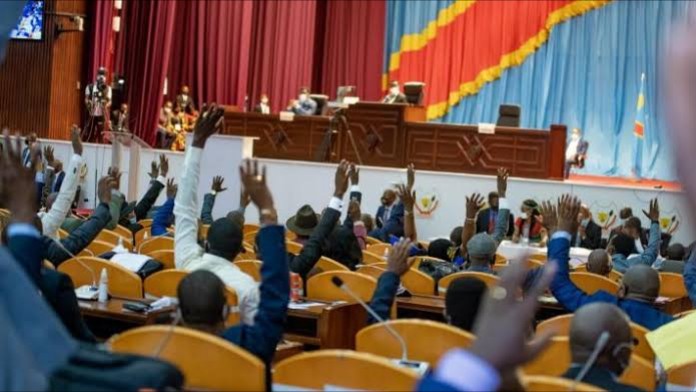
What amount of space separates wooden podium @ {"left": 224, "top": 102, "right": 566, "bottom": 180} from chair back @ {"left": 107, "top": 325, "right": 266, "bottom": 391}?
36.5 ft

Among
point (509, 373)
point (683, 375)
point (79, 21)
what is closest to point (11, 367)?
point (509, 373)

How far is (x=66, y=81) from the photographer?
18.1m

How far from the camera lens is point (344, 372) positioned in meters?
2.65

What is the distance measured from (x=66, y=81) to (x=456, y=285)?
51.8 feet

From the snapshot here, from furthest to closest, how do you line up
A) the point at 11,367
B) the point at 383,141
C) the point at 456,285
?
the point at 383,141 → the point at 456,285 → the point at 11,367

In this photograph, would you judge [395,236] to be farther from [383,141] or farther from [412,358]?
[412,358]

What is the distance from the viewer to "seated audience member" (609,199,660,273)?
23.3ft

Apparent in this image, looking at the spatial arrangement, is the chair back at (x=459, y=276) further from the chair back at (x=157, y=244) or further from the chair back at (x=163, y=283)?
the chair back at (x=157, y=244)

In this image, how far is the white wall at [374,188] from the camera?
41.1 feet

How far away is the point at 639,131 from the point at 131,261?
13.7m

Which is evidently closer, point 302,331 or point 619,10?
point 302,331

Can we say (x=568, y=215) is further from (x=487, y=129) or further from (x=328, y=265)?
(x=487, y=129)

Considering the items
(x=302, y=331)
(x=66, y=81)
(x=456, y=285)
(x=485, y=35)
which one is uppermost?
(x=485, y=35)

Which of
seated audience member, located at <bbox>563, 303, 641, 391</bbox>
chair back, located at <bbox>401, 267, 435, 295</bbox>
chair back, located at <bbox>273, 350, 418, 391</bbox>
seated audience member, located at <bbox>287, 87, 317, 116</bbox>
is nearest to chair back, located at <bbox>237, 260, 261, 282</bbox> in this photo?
chair back, located at <bbox>401, 267, 435, 295</bbox>
